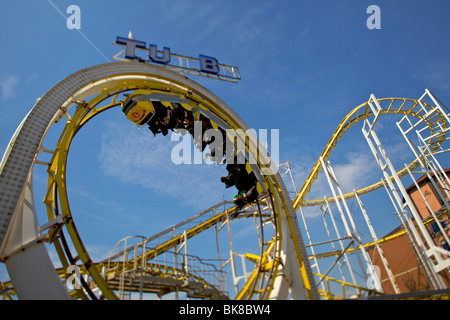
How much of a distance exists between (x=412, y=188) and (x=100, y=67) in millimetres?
27855

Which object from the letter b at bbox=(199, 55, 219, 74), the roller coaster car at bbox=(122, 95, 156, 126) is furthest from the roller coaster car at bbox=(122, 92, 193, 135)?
the letter b at bbox=(199, 55, 219, 74)

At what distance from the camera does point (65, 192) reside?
17.7 ft

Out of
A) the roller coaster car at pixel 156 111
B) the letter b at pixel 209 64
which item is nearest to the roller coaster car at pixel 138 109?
the roller coaster car at pixel 156 111

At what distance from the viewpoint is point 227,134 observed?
31.7 ft

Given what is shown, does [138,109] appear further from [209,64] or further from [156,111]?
[209,64]

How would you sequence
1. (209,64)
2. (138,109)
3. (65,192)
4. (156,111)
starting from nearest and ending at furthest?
(65,192)
(138,109)
(156,111)
(209,64)

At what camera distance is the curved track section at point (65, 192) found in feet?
14.0

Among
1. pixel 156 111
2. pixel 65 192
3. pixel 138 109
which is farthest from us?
pixel 156 111

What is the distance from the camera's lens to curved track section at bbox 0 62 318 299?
427 cm

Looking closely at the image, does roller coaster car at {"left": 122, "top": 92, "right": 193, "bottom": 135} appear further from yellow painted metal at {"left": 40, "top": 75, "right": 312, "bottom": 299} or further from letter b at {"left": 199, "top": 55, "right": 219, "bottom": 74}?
letter b at {"left": 199, "top": 55, "right": 219, "bottom": 74}

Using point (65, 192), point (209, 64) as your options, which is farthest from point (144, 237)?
point (209, 64)

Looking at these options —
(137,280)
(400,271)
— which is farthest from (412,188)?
(137,280)
